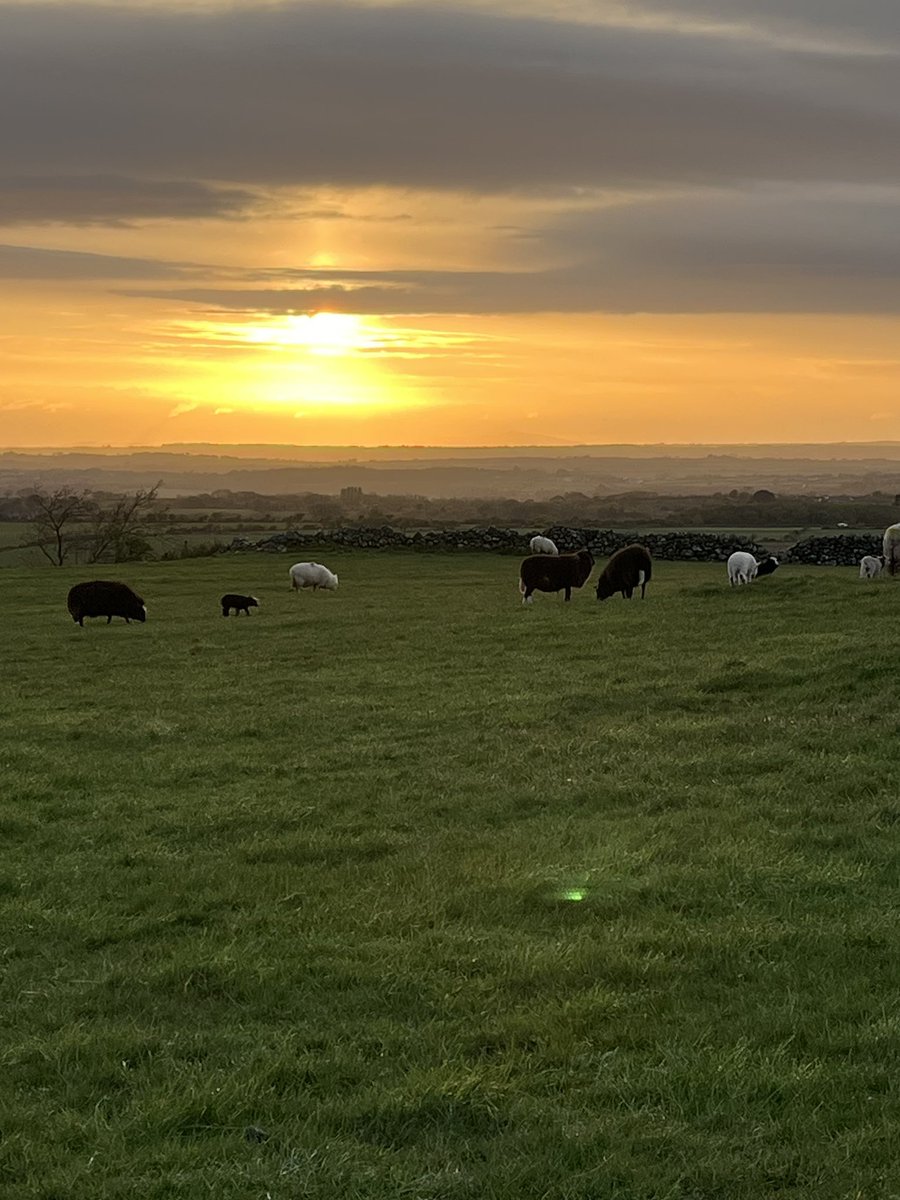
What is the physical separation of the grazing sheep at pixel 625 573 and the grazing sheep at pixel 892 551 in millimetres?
7733

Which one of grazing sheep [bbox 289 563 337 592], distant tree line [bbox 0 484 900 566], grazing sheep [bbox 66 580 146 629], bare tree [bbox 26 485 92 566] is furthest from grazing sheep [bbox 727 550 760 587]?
bare tree [bbox 26 485 92 566]

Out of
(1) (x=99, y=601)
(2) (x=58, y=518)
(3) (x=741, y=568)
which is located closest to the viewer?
(1) (x=99, y=601)

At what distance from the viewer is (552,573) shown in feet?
112

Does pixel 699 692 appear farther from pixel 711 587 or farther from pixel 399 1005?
pixel 711 587

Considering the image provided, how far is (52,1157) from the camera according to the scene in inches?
207

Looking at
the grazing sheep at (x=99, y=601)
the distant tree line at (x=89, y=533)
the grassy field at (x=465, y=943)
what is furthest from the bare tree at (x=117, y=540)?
the grassy field at (x=465, y=943)

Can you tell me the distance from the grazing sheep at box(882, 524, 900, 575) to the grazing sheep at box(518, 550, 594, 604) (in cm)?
968

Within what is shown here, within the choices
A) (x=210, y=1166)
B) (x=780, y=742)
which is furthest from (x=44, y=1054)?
(x=780, y=742)

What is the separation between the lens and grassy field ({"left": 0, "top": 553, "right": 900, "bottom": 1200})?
524 centimetres

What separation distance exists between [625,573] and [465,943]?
2677 centimetres

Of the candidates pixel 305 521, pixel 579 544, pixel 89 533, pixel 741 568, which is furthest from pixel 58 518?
pixel 741 568

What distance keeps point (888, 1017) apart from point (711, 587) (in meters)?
25.3

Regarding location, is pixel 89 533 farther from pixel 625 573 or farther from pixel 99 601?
pixel 625 573

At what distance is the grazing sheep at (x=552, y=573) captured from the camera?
34125 mm
